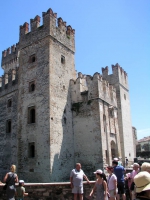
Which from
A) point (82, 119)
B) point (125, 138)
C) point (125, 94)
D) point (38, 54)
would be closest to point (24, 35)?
point (38, 54)

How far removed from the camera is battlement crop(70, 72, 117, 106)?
64.7 ft

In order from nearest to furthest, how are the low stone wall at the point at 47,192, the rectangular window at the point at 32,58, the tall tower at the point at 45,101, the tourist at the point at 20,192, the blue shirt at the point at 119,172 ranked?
the blue shirt at the point at 119,172 < the tourist at the point at 20,192 < the low stone wall at the point at 47,192 < the tall tower at the point at 45,101 < the rectangular window at the point at 32,58

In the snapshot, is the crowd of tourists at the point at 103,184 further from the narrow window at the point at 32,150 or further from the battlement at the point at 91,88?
the battlement at the point at 91,88

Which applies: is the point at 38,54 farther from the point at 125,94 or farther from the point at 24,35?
the point at 125,94

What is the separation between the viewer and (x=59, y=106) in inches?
734

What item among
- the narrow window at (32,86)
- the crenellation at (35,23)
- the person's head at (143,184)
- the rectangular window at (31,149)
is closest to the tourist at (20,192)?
the person's head at (143,184)

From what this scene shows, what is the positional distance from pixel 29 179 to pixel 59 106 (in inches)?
249

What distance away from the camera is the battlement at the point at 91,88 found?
19734 millimetres

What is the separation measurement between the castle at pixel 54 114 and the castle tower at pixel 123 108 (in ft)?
0.40

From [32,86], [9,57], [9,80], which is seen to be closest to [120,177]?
[32,86]

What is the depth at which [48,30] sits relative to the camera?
19.6m

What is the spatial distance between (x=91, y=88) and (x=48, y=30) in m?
6.55

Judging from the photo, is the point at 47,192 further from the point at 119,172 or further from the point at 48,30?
the point at 48,30

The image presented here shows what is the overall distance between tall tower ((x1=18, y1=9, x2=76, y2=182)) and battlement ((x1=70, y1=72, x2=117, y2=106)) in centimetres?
83
